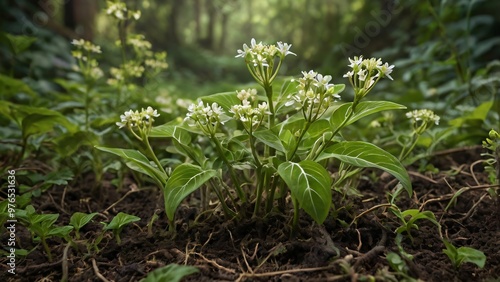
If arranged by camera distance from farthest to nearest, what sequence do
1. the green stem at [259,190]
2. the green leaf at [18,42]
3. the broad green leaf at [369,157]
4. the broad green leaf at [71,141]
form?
the green leaf at [18,42]
the broad green leaf at [71,141]
the green stem at [259,190]
the broad green leaf at [369,157]

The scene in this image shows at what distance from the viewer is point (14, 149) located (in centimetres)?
187

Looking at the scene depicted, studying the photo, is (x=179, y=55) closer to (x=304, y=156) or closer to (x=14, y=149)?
(x=14, y=149)

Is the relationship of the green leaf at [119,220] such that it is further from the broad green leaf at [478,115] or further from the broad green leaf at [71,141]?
the broad green leaf at [478,115]

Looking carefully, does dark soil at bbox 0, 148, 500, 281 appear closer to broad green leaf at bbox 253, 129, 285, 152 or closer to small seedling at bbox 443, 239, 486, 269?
small seedling at bbox 443, 239, 486, 269

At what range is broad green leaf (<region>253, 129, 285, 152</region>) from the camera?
1.04 m

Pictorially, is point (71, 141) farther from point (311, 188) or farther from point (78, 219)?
point (311, 188)

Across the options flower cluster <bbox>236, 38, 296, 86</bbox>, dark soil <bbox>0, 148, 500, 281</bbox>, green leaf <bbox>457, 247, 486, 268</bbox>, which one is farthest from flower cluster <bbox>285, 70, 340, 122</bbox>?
green leaf <bbox>457, 247, 486, 268</bbox>

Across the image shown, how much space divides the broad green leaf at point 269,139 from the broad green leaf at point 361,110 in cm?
18

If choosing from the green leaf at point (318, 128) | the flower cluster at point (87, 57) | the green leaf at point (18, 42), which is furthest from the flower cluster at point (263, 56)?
the green leaf at point (18, 42)

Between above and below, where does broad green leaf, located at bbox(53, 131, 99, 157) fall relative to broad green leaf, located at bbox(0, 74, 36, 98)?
below

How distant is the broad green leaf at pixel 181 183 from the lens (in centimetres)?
100

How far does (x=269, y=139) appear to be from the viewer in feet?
3.48

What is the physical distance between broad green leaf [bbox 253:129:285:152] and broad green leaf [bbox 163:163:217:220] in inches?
6.4

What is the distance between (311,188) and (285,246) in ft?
0.79
